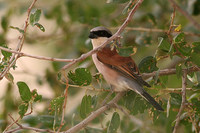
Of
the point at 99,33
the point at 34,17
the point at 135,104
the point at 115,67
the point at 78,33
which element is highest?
the point at 78,33

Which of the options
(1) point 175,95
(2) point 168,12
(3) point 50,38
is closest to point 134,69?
Answer: (1) point 175,95

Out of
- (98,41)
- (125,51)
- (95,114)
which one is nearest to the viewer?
(125,51)

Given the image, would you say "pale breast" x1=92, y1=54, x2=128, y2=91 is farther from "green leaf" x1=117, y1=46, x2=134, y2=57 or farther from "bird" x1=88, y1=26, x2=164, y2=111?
"green leaf" x1=117, y1=46, x2=134, y2=57

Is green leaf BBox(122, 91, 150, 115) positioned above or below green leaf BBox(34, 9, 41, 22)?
below

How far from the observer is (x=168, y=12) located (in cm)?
404

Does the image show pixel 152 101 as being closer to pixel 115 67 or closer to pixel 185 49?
pixel 185 49

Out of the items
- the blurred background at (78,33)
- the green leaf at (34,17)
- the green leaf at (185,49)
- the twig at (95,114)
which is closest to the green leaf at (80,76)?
the twig at (95,114)

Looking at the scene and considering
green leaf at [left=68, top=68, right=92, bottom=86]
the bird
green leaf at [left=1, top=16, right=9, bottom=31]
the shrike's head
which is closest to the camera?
green leaf at [left=68, top=68, right=92, bottom=86]

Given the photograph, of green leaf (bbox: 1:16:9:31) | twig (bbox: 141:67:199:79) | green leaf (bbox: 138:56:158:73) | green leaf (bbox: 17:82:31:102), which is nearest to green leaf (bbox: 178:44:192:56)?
twig (bbox: 141:67:199:79)

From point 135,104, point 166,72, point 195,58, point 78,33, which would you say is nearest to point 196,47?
point 195,58

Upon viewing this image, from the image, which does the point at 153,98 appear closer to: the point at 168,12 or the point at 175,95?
the point at 175,95

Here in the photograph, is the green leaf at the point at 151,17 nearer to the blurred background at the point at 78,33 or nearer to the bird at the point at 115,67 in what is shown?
the blurred background at the point at 78,33

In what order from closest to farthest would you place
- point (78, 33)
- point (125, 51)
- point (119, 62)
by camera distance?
point (125, 51), point (119, 62), point (78, 33)

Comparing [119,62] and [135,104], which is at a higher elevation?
[119,62]
